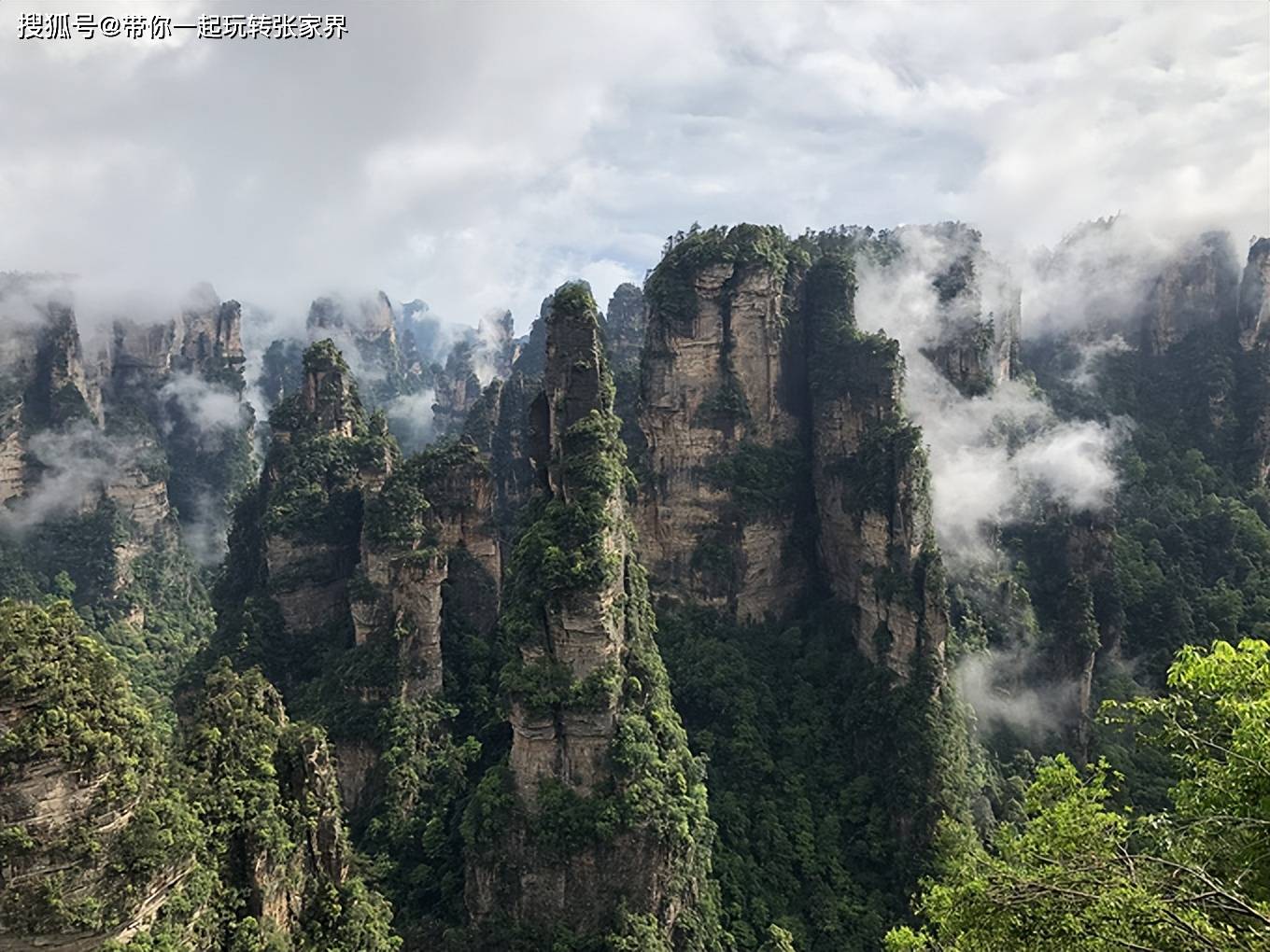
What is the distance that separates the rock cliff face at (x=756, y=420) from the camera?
4116 centimetres

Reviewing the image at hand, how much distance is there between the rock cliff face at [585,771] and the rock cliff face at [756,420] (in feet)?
42.7

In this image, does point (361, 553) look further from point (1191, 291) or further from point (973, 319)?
point (1191, 291)

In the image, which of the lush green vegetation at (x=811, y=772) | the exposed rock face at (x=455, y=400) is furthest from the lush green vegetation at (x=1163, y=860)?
the exposed rock face at (x=455, y=400)

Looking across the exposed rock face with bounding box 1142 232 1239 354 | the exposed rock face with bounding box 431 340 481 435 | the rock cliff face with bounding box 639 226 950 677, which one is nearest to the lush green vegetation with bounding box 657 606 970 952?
the rock cliff face with bounding box 639 226 950 677

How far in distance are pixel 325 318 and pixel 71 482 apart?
2779 inches

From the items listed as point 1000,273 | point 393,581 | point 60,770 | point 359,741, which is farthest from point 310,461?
point 1000,273

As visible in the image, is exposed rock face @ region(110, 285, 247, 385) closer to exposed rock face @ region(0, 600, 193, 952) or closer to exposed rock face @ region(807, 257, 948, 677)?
exposed rock face @ region(807, 257, 948, 677)

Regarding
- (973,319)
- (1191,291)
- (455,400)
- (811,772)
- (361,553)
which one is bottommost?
(811,772)

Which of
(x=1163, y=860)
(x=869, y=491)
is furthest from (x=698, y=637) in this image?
(x=1163, y=860)

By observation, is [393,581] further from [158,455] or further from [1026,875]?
[158,455]

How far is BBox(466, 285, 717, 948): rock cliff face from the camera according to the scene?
26.6m

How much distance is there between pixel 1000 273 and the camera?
5991 cm

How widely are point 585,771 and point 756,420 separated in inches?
891

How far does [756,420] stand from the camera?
43500 millimetres
